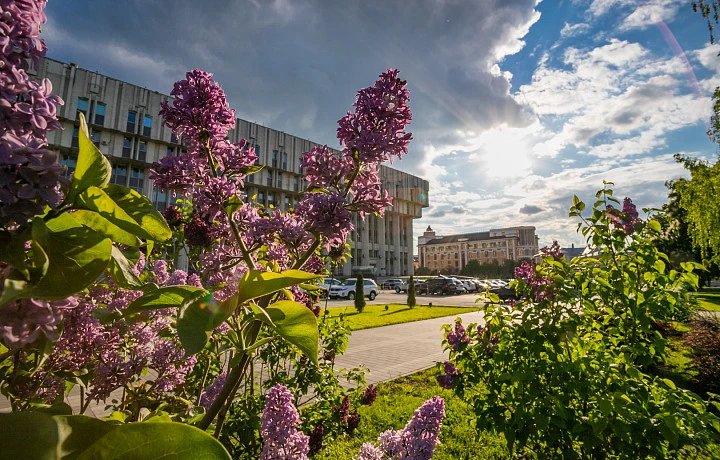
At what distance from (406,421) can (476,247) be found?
381 ft

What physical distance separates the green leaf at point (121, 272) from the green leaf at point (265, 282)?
0.56 ft

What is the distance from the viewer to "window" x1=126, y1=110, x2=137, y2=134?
33.8 metres

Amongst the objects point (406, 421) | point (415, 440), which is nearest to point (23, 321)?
point (415, 440)

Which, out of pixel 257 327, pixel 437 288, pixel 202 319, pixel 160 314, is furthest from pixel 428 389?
pixel 437 288

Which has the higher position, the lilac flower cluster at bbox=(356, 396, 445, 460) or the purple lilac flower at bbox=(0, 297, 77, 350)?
the purple lilac flower at bbox=(0, 297, 77, 350)

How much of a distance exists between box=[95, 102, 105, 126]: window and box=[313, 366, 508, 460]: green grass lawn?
1431 inches

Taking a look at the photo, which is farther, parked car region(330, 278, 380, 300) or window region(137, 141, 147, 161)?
window region(137, 141, 147, 161)

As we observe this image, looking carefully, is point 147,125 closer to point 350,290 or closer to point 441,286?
point 350,290

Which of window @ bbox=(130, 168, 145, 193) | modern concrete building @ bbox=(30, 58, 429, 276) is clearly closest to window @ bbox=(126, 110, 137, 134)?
modern concrete building @ bbox=(30, 58, 429, 276)

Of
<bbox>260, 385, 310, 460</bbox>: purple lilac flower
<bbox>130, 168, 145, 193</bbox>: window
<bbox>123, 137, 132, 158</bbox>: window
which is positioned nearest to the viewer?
<bbox>260, 385, 310, 460</bbox>: purple lilac flower

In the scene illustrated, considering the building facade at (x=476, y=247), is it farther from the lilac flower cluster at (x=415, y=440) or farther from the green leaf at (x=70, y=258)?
the green leaf at (x=70, y=258)

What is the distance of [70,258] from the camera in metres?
0.45

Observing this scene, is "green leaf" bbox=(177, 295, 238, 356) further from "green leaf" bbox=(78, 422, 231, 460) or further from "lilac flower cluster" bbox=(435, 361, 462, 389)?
"lilac flower cluster" bbox=(435, 361, 462, 389)

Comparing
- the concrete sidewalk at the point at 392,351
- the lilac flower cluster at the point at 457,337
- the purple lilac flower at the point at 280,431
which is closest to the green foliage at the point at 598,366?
the lilac flower cluster at the point at 457,337
